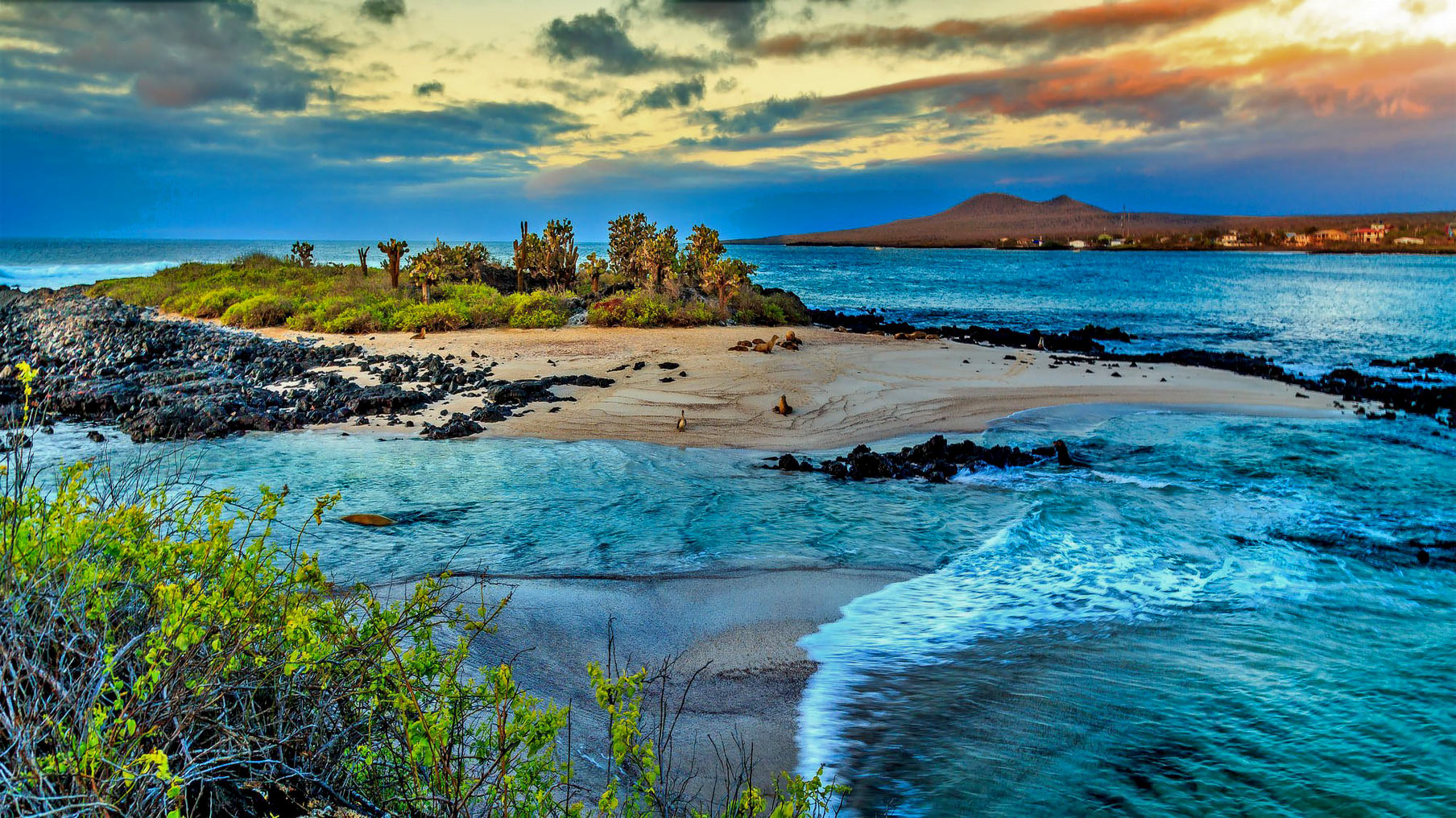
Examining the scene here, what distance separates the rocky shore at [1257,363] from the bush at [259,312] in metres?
18.3

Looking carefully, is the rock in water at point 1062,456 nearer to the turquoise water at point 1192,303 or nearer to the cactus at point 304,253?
the turquoise water at point 1192,303

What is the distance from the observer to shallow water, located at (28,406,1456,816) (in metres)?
4.46

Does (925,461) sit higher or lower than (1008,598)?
higher

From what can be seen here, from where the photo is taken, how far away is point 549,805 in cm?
268

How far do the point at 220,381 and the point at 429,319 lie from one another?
26.9 feet

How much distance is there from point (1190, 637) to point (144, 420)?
13982 mm

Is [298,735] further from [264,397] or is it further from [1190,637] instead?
[264,397]

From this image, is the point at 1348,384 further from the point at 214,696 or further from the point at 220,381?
the point at 220,381

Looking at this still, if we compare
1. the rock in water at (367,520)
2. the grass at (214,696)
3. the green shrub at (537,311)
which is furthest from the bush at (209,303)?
the grass at (214,696)

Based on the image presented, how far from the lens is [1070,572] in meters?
7.27

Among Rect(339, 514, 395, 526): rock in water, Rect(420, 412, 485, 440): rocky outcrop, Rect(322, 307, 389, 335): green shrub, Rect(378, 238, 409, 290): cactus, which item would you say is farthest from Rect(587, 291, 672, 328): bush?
Rect(339, 514, 395, 526): rock in water

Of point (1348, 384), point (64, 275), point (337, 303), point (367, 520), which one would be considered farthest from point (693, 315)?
point (64, 275)

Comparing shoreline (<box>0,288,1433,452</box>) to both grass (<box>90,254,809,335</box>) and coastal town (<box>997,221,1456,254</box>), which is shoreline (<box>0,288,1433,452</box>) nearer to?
grass (<box>90,254,809,335</box>)

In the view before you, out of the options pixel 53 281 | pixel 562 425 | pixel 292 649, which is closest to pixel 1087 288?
pixel 562 425
